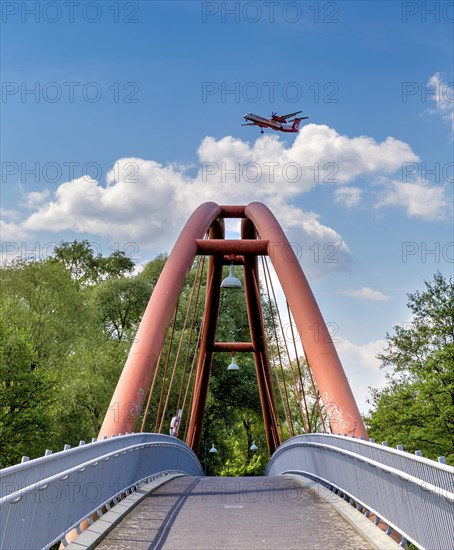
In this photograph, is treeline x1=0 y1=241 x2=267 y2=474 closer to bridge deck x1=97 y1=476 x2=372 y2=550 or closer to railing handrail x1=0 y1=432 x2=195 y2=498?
bridge deck x1=97 y1=476 x2=372 y2=550

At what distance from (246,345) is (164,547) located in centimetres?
2544

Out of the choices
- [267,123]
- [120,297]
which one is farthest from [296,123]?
[120,297]

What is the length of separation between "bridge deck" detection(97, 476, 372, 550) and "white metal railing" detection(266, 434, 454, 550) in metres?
0.40

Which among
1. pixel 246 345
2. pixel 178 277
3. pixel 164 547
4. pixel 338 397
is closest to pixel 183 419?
pixel 246 345

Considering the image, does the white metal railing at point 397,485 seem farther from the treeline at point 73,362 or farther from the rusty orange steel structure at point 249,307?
the treeline at point 73,362

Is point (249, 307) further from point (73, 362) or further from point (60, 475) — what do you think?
point (60, 475)

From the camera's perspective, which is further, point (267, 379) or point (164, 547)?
point (267, 379)

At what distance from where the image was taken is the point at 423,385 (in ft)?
105

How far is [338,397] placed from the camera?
52.6 feet

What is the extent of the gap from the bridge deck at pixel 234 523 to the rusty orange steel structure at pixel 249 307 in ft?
10.7

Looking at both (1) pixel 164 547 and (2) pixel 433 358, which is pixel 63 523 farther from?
(2) pixel 433 358

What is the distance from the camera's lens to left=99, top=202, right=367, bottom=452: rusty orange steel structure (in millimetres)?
15562

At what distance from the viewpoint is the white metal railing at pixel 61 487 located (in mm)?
5617

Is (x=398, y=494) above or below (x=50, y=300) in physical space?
below
